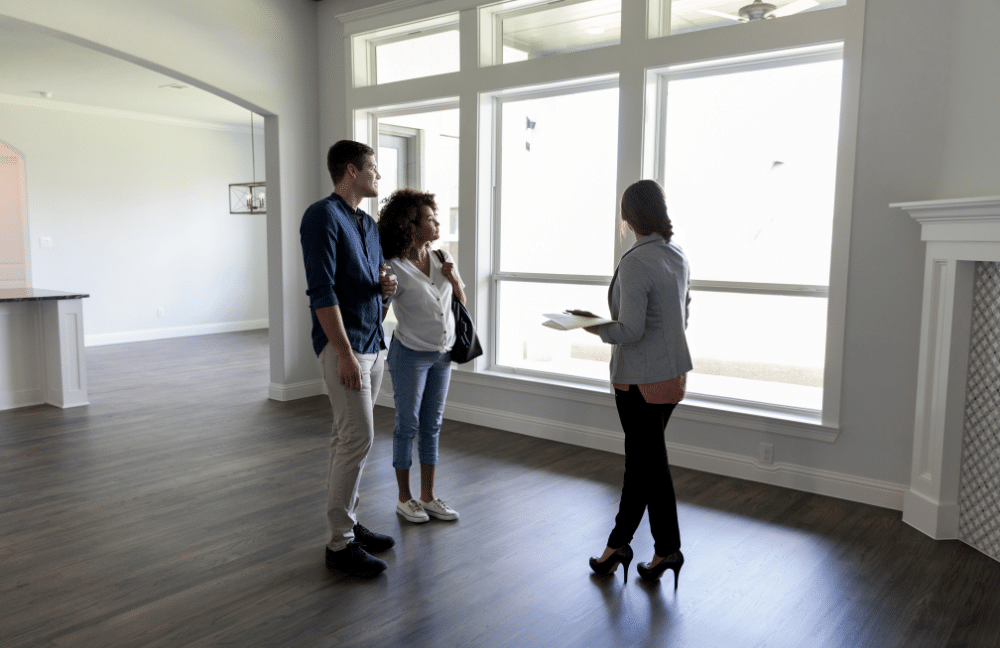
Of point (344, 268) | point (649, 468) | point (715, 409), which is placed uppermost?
point (344, 268)

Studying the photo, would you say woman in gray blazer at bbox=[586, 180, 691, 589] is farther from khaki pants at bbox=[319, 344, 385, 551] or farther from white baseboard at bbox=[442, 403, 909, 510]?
white baseboard at bbox=[442, 403, 909, 510]

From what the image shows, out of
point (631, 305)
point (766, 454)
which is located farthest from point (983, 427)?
point (631, 305)

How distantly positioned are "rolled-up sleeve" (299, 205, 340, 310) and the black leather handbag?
771mm

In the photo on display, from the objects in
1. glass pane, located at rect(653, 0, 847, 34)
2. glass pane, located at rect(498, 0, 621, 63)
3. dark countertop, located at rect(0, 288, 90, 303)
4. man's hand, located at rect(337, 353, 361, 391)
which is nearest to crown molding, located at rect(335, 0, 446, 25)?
glass pane, located at rect(498, 0, 621, 63)

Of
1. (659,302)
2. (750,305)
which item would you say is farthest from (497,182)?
(659,302)

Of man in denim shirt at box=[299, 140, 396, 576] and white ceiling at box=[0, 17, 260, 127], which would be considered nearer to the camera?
man in denim shirt at box=[299, 140, 396, 576]

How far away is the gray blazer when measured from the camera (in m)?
2.43

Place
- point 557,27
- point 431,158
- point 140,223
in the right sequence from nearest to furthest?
point 557,27 → point 431,158 → point 140,223

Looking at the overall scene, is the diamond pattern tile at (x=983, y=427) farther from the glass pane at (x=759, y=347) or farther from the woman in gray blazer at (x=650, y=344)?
the woman in gray blazer at (x=650, y=344)

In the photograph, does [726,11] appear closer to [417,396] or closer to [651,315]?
[651,315]

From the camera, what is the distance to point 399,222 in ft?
9.99

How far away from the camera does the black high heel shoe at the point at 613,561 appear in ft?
9.07

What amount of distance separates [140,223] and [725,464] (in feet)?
28.3

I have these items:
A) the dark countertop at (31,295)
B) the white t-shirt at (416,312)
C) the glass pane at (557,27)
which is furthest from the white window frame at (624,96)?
the dark countertop at (31,295)
